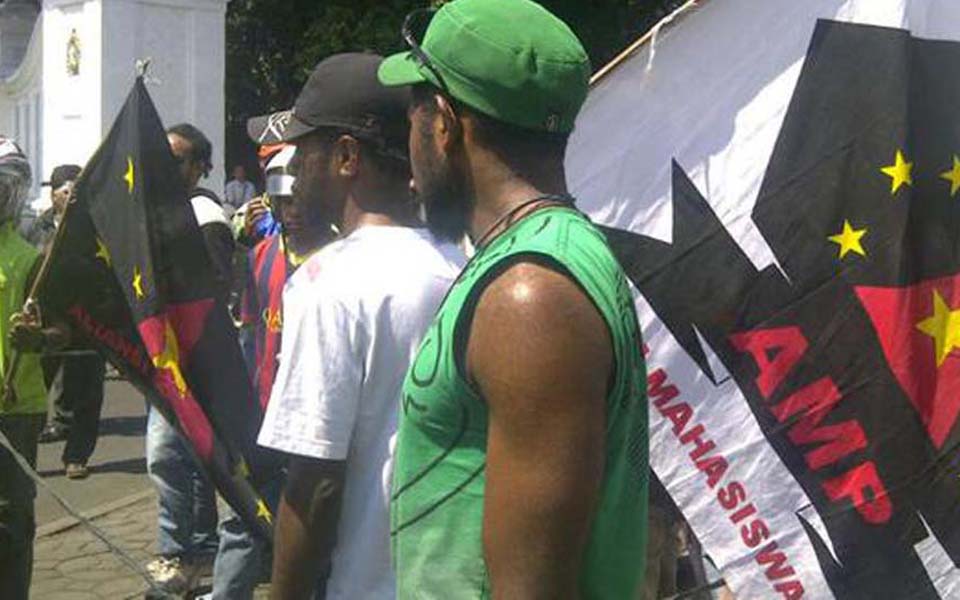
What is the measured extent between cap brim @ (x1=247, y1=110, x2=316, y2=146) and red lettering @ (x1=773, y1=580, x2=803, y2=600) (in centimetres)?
151

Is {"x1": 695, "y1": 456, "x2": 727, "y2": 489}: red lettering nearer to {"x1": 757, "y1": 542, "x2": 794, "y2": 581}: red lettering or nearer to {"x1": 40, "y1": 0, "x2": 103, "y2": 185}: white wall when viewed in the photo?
{"x1": 757, "y1": 542, "x2": 794, "y2": 581}: red lettering

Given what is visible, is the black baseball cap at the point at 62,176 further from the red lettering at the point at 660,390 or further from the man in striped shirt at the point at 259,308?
the red lettering at the point at 660,390

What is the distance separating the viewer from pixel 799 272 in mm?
3682

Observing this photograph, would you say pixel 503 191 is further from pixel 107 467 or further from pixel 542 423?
pixel 107 467

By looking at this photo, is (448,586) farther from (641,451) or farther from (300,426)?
(300,426)

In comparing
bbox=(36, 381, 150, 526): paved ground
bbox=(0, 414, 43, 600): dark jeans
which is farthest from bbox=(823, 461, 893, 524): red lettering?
bbox=(36, 381, 150, 526): paved ground

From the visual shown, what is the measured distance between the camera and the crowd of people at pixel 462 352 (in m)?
1.93

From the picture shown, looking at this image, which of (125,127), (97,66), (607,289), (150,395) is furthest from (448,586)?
(97,66)

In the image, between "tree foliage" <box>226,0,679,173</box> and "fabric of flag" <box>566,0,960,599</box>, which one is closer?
"fabric of flag" <box>566,0,960,599</box>

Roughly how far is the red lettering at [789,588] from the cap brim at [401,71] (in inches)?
69.4

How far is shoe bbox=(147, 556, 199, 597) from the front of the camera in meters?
6.31

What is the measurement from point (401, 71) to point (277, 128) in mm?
2521

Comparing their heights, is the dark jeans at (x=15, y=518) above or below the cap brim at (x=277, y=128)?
below

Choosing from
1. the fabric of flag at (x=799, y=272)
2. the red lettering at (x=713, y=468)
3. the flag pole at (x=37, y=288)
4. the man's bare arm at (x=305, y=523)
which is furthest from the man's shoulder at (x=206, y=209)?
the man's bare arm at (x=305, y=523)
